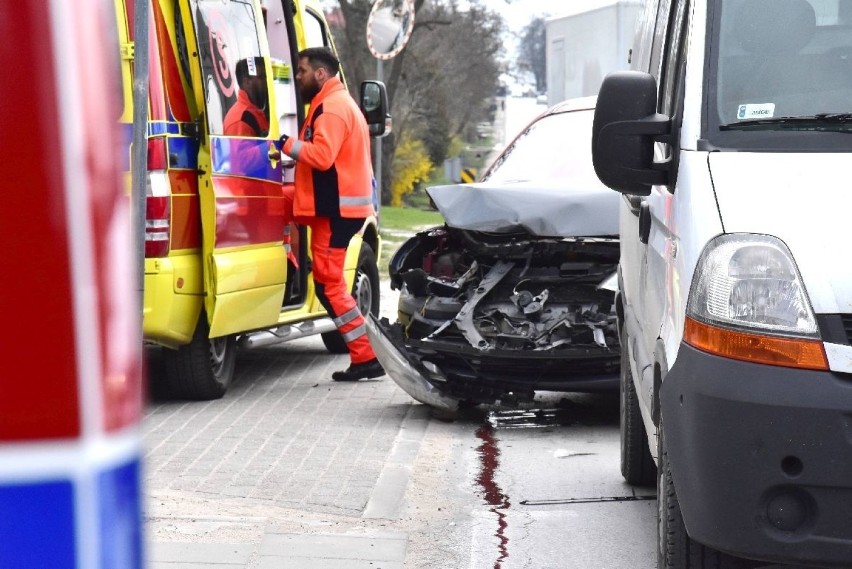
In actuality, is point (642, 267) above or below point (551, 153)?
below

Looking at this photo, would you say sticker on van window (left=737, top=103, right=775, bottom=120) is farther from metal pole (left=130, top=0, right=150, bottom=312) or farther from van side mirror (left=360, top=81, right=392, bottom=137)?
van side mirror (left=360, top=81, right=392, bottom=137)

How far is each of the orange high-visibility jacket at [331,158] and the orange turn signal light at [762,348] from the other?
522 centimetres

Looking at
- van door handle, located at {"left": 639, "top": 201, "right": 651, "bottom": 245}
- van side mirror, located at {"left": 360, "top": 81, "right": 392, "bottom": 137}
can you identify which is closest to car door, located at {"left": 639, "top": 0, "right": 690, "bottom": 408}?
van door handle, located at {"left": 639, "top": 201, "right": 651, "bottom": 245}

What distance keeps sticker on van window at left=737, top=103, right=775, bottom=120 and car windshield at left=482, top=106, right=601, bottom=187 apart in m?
3.93

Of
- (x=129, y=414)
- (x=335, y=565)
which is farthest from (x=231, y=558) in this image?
(x=129, y=414)

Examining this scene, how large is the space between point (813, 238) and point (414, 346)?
4.25 meters

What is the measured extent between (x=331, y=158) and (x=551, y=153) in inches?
51.7

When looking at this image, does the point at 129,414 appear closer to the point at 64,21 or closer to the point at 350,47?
the point at 64,21

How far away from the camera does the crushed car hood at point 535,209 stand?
7223 millimetres

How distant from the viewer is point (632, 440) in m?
5.65

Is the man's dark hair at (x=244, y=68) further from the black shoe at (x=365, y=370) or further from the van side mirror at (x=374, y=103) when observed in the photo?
the black shoe at (x=365, y=370)

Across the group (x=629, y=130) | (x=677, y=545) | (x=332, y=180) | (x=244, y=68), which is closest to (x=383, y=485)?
(x=677, y=545)

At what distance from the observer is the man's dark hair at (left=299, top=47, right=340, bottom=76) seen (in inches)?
340

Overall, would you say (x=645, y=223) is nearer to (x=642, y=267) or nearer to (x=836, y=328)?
(x=642, y=267)
